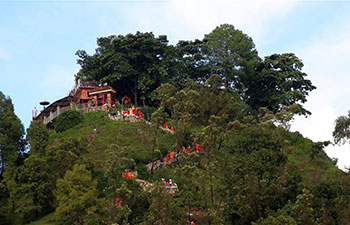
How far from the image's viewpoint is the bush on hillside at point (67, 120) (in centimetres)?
5116

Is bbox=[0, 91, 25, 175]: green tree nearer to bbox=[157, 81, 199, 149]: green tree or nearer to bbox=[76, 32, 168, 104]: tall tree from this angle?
bbox=[157, 81, 199, 149]: green tree

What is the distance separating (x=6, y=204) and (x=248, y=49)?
36038mm

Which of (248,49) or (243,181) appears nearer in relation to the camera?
(243,181)

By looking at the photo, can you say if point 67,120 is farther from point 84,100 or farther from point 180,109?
point 180,109

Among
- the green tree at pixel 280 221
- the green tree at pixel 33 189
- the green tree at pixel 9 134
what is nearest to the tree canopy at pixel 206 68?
the green tree at pixel 9 134

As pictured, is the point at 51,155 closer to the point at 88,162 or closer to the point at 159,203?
the point at 88,162

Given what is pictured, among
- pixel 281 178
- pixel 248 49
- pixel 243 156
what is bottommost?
pixel 281 178

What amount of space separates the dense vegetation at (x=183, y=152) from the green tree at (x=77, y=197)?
0.22ft

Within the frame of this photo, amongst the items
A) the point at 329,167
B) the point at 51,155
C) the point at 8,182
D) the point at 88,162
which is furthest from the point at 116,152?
the point at 329,167

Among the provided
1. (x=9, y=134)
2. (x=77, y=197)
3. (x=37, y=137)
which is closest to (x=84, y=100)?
(x=37, y=137)

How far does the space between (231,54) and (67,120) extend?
21.5 meters

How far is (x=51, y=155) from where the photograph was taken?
35.8 meters

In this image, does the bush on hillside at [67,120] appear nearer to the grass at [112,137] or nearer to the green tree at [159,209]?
the grass at [112,137]

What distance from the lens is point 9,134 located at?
40875 mm
